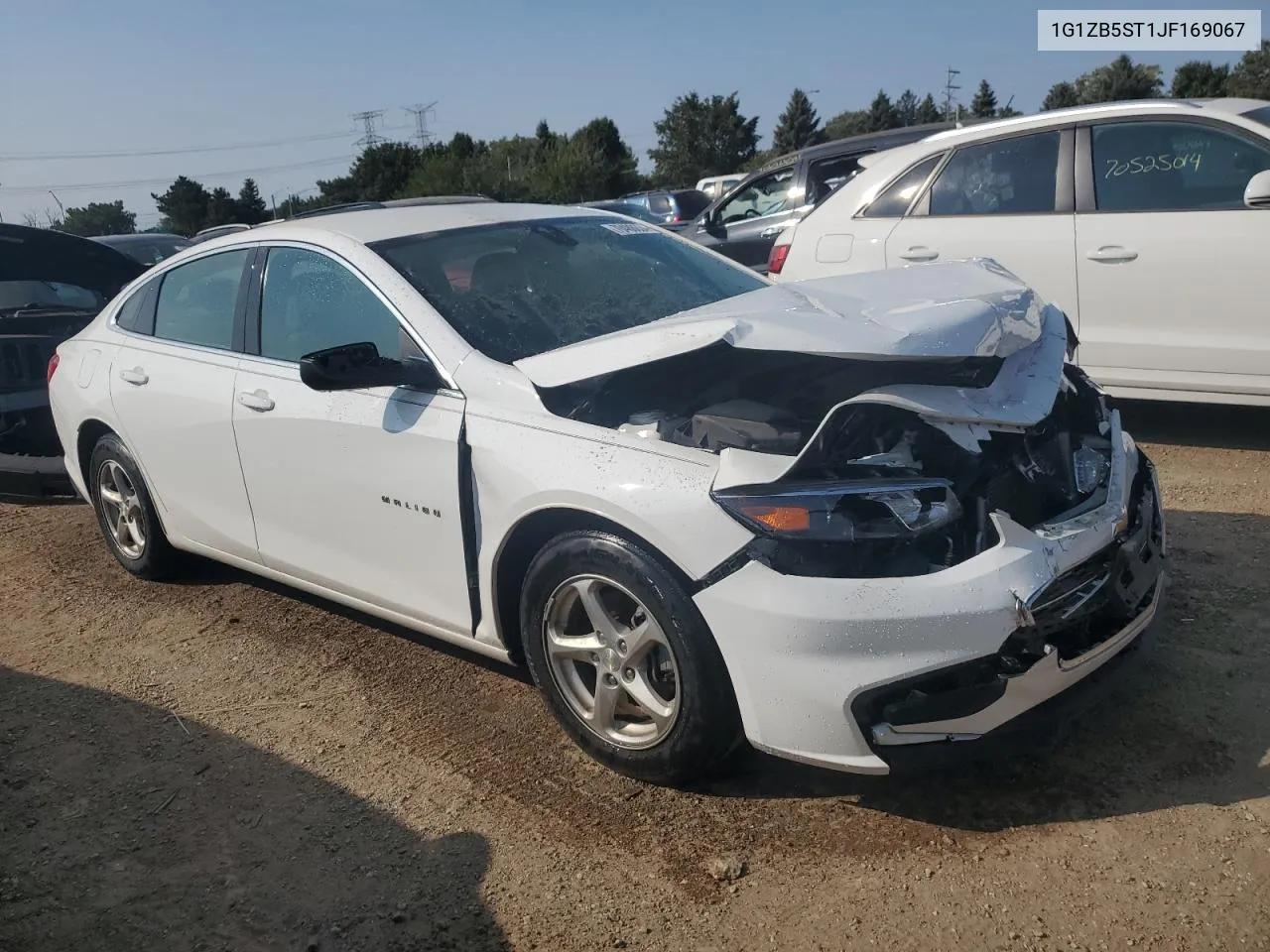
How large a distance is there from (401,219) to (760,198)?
7.12 meters

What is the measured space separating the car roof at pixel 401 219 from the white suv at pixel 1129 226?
8.32 ft

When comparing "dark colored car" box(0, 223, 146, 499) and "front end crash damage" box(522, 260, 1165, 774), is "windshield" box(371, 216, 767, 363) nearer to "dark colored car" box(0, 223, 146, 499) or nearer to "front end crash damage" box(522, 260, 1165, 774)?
"front end crash damage" box(522, 260, 1165, 774)

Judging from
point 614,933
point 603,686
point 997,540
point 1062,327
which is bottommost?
point 614,933

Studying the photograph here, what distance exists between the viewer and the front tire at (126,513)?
480cm

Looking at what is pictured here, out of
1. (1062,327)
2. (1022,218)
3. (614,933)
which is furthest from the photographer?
(1022,218)

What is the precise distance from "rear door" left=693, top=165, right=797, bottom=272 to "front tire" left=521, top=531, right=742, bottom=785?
7282 millimetres

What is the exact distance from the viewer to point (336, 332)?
3789 millimetres

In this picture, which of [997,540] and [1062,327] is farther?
[1062,327]

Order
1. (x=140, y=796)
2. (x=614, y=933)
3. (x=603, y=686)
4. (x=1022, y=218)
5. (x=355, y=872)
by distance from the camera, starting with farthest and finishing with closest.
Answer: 1. (x=1022, y=218)
2. (x=140, y=796)
3. (x=603, y=686)
4. (x=355, y=872)
5. (x=614, y=933)

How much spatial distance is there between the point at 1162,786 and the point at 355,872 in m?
2.11

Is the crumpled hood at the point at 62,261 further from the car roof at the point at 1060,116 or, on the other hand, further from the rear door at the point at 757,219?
the rear door at the point at 757,219

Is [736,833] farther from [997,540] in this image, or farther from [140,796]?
[140,796]

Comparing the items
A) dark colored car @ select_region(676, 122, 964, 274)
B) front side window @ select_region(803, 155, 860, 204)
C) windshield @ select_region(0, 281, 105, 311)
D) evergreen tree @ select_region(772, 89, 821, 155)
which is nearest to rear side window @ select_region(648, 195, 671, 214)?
dark colored car @ select_region(676, 122, 964, 274)

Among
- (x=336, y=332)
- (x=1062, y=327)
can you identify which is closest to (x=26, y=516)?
(x=336, y=332)
